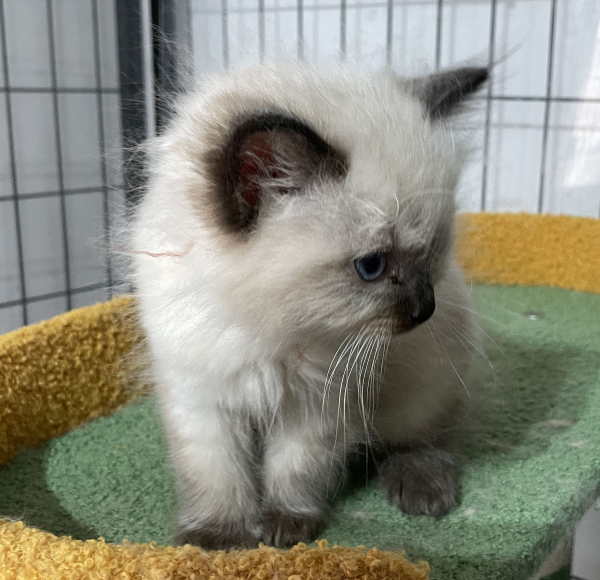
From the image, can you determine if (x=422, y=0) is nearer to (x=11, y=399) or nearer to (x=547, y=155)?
(x=547, y=155)

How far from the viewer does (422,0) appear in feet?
7.25

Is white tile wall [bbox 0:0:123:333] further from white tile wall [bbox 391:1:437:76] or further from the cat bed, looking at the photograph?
white tile wall [bbox 391:1:437:76]

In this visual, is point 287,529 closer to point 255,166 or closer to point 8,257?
point 255,166

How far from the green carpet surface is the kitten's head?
367 mm

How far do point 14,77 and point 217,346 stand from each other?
1.63 meters

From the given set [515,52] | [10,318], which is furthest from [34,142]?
[515,52]

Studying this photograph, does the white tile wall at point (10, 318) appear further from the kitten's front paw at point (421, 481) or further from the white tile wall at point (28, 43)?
the kitten's front paw at point (421, 481)

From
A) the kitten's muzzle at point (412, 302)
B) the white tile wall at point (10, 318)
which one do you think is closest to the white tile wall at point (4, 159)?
the white tile wall at point (10, 318)

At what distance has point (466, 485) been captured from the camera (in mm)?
1183

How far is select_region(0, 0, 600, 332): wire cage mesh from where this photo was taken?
2137mm

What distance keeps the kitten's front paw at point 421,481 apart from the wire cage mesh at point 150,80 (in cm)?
113

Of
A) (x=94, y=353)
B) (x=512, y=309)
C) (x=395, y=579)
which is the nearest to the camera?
(x=395, y=579)

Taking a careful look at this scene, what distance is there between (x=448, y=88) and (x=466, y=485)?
2.22 feet

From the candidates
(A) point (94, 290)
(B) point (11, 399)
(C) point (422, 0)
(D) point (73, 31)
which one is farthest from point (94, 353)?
(C) point (422, 0)
